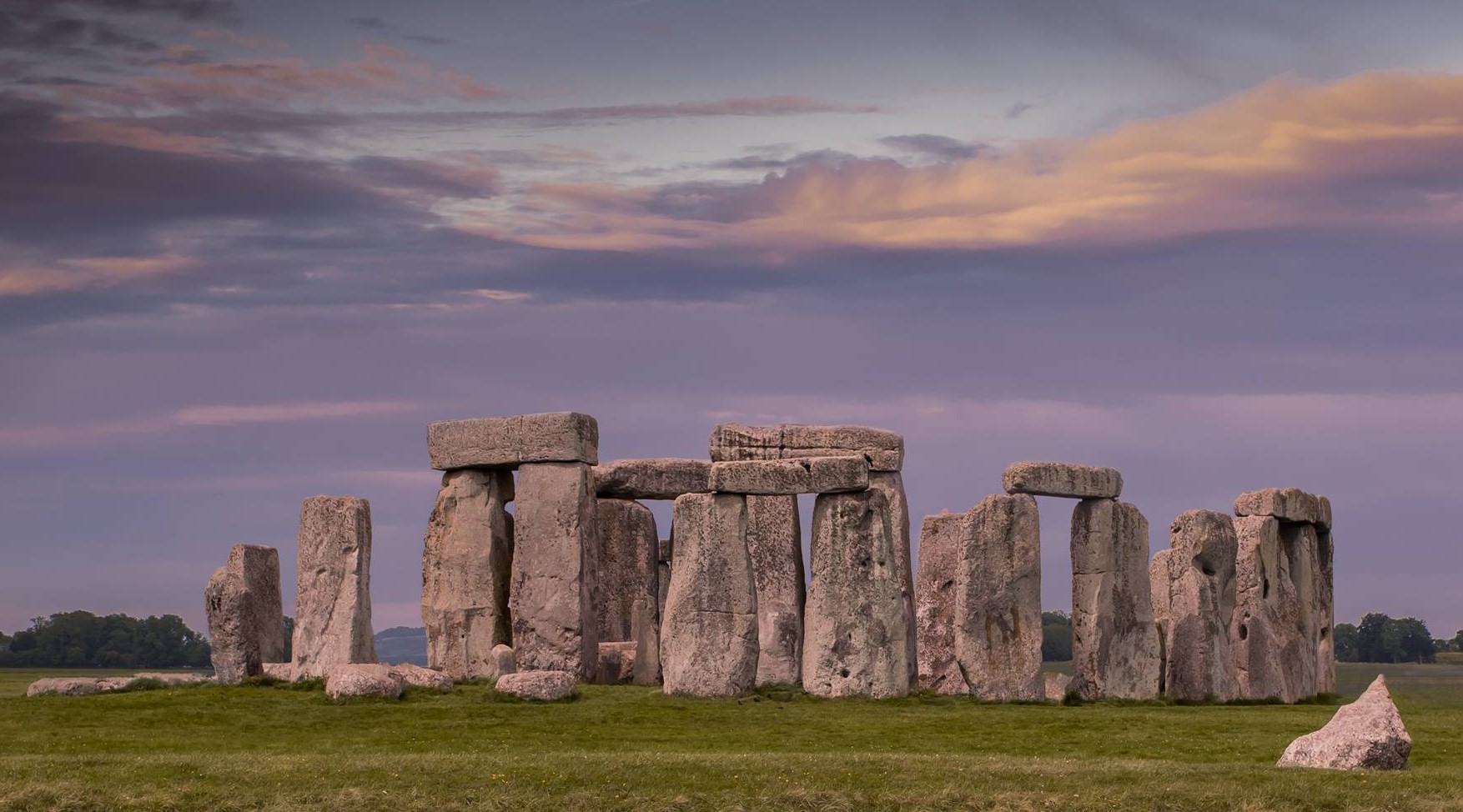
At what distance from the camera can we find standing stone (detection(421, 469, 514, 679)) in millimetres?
33375

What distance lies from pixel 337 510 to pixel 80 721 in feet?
20.8

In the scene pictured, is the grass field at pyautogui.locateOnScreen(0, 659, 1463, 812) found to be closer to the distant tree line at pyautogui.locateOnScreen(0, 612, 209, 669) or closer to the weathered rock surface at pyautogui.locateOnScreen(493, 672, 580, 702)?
the weathered rock surface at pyautogui.locateOnScreen(493, 672, 580, 702)

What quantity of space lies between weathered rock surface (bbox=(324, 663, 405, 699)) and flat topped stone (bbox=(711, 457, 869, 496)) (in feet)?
17.7

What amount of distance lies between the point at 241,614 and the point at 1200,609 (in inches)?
622

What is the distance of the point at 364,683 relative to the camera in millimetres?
27484

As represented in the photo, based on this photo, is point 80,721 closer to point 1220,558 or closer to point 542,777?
point 542,777

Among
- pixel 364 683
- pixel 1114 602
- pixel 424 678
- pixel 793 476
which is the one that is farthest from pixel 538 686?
pixel 1114 602

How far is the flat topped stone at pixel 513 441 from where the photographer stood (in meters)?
32.3

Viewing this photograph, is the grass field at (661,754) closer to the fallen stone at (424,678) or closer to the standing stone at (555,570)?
the fallen stone at (424,678)

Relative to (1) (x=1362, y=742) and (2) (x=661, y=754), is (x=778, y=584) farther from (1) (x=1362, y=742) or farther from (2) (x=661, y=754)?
(1) (x=1362, y=742)

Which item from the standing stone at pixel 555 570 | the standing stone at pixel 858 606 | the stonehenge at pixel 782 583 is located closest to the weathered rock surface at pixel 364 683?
the stonehenge at pixel 782 583

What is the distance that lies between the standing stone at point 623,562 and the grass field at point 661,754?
7.35 metres

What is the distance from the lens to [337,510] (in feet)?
103

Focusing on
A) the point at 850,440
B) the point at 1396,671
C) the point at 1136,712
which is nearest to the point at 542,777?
the point at 1136,712
